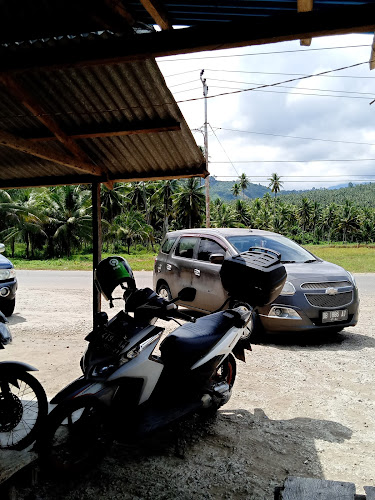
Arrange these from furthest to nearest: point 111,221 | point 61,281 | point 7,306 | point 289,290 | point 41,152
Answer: point 111,221 → point 61,281 → point 7,306 → point 289,290 → point 41,152

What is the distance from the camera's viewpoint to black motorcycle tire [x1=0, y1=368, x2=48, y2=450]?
3229mm

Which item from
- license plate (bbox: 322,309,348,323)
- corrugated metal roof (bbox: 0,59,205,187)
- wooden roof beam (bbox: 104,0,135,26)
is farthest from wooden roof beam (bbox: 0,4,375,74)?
license plate (bbox: 322,309,348,323)

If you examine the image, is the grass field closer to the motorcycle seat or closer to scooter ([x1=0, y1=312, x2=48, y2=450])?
the motorcycle seat

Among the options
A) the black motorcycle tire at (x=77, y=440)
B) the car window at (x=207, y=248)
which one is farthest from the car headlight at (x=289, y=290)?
the black motorcycle tire at (x=77, y=440)

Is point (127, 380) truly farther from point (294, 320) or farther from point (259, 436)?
point (294, 320)

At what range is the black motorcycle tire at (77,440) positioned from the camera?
2.96 meters

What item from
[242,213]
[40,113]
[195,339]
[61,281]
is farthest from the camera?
[242,213]

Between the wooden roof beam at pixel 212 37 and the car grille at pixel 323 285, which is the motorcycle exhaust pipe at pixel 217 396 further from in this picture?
the car grille at pixel 323 285

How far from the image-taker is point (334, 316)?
22.1 ft

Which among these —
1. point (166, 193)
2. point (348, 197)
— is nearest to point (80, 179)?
point (166, 193)

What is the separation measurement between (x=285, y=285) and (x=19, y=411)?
173 inches

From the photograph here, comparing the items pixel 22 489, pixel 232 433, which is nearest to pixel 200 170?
pixel 232 433

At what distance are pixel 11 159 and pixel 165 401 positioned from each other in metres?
4.60

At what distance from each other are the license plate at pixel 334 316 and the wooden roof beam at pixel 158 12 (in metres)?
4.79
